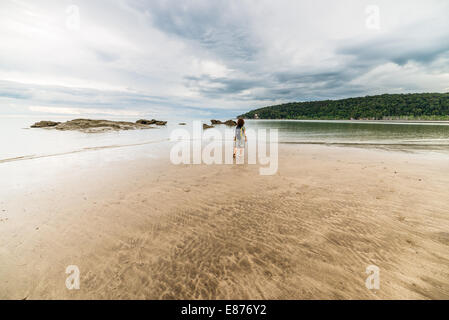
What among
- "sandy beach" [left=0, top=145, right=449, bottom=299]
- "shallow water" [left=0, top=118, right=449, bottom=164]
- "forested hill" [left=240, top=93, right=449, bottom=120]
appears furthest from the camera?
"forested hill" [left=240, top=93, right=449, bottom=120]

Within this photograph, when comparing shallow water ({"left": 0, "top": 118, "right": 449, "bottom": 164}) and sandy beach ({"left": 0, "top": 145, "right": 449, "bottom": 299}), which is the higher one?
shallow water ({"left": 0, "top": 118, "right": 449, "bottom": 164})

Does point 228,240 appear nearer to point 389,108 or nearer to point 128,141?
point 128,141

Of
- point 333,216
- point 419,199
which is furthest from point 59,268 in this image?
point 419,199

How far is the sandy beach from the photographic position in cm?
303

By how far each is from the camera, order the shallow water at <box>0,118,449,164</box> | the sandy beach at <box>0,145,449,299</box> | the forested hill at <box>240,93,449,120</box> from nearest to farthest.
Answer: the sandy beach at <box>0,145,449,299</box>
the shallow water at <box>0,118,449,164</box>
the forested hill at <box>240,93,449,120</box>

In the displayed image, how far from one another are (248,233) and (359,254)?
2.39 meters

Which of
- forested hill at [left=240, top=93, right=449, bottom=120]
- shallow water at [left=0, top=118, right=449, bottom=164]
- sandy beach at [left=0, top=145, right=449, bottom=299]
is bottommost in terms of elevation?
sandy beach at [left=0, top=145, right=449, bottom=299]

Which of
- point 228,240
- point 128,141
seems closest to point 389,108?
point 128,141

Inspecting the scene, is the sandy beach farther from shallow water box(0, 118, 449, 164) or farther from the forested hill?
the forested hill

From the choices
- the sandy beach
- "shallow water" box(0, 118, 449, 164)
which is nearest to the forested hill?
"shallow water" box(0, 118, 449, 164)

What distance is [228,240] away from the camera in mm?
4234

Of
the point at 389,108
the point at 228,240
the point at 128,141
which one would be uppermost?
the point at 389,108
